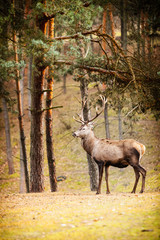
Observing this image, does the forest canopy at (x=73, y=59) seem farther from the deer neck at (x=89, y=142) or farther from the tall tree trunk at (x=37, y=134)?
the deer neck at (x=89, y=142)

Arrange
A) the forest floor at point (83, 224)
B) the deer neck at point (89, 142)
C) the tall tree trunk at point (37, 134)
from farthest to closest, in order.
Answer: the tall tree trunk at point (37, 134) → the deer neck at point (89, 142) → the forest floor at point (83, 224)

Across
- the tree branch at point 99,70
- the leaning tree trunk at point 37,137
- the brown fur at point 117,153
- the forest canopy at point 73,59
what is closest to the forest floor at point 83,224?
the brown fur at point 117,153

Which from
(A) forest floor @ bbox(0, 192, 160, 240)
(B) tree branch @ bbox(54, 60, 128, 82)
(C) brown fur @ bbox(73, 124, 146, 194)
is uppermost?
(B) tree branch @ bbox(54, 60, 128, 82)

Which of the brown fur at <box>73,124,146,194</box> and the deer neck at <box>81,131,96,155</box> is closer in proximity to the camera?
the brown fur at <box>73,124,146,194</box>

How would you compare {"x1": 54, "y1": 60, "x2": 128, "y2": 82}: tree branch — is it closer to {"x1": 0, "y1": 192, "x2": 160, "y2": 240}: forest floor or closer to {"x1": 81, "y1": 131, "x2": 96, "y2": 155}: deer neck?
{"x1": 81, "y1": 131, "x2": 96, "y2": 155}: deer neck

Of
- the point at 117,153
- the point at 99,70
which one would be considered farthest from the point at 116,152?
the point at 99,70

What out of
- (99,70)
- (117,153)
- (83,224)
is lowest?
(83,224)

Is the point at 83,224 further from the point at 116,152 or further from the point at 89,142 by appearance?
the point at 89,142

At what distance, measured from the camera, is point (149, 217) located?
4.68m

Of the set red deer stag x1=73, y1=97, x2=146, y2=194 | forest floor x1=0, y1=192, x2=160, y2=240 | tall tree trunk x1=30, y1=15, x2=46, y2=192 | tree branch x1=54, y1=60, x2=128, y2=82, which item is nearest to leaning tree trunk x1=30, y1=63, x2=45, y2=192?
tall tree trunk x1=30, y1=15, x2=46, y2=192

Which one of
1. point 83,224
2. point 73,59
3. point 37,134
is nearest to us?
point 83,224

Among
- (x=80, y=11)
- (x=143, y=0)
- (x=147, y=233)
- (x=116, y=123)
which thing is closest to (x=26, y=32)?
(x=80, y=11)

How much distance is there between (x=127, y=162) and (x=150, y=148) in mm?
9088

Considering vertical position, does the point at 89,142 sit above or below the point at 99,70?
below
